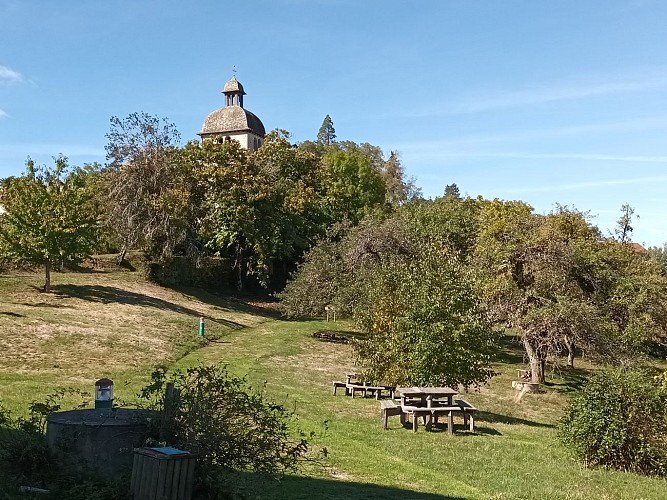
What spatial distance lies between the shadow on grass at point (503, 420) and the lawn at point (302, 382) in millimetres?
79

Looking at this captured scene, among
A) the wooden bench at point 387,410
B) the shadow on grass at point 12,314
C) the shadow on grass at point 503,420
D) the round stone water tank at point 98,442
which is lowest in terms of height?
the shadow on grass at point 503,420

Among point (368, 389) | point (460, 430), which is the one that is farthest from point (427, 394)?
point (368, 389)

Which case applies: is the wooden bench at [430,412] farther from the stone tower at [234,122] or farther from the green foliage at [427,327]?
the stone tower at [234,122]

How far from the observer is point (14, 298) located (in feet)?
97.9

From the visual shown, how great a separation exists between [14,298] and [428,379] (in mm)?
21188

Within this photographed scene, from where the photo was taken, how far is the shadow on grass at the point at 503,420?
1930 cm

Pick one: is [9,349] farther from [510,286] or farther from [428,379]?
[510,286]

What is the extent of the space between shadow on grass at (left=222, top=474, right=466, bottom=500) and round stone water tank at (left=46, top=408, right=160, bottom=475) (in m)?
1.62

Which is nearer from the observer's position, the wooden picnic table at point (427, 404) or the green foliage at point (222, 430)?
the green foliage at point (222, 430)

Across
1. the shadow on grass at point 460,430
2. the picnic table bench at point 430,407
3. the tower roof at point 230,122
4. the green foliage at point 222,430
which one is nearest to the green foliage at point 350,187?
the tower roof at point 230,122

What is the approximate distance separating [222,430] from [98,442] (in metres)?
1.89

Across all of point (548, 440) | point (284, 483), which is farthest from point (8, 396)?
point (548, 440)

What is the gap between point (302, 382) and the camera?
22.8 metres

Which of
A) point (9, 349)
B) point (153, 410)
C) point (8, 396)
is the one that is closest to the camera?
point (153, 410)
